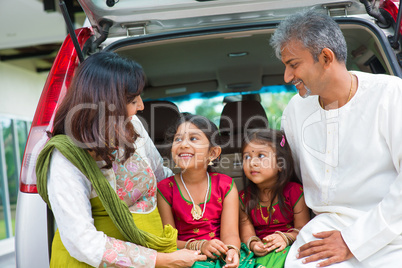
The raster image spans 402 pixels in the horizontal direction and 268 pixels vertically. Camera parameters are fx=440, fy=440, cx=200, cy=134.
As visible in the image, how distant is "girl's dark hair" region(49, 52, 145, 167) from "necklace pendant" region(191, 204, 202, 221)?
54 cm

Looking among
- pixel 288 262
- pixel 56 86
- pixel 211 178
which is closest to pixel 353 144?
pixel 288 262

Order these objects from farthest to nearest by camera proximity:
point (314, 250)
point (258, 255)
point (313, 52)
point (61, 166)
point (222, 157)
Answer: point (222, 157), point (258, 255), point (313, 52), point (314, 250), point (61, 166)

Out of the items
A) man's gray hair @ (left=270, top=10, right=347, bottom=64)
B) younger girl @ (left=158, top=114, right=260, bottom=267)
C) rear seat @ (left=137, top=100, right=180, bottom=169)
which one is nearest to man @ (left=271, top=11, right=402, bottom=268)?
man's gray hair @ (left=270, top=10, right=347, bottom=64)

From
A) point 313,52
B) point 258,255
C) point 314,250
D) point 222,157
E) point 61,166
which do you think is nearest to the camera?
point 61,166

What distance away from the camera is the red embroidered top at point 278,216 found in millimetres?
1931

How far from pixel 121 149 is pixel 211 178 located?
54cm

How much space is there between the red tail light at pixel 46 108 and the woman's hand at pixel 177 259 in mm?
540

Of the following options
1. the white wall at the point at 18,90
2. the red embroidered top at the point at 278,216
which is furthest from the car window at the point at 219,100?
the white wall at the point at 18,90

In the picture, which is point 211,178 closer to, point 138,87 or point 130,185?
point 130,185

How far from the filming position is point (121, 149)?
5.49 feet

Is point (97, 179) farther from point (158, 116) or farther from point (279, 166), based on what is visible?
point (158, 116)

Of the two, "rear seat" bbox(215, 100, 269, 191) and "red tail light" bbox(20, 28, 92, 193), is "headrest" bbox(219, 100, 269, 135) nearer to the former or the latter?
"rear seat" bbox(215, 100, 269, 191)

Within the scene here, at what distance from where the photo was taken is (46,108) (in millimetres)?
1742

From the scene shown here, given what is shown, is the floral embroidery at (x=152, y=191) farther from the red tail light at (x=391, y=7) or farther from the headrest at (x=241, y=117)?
the headrest at (x=241, y=117)
